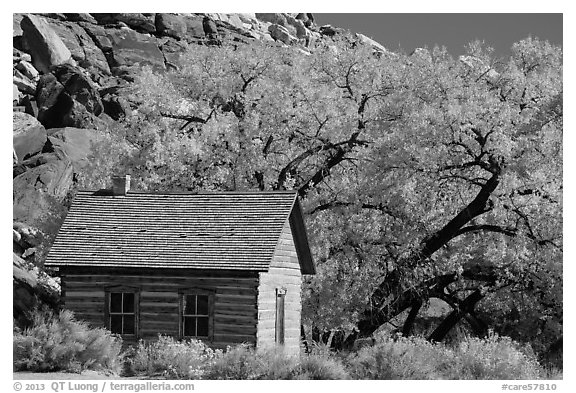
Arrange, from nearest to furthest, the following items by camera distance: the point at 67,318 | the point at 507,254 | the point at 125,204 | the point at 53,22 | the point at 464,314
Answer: the point at 67,318 → the point at 125,204 → the point at 507,254 → the point at 464,314 → the point at 53,22

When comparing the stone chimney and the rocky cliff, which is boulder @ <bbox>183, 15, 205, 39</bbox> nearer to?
the rocky cliff

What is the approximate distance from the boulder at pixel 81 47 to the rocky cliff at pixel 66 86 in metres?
0.12

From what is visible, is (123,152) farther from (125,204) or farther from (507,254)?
(507,254)

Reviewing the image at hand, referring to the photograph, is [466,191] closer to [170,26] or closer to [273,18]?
[170,26]

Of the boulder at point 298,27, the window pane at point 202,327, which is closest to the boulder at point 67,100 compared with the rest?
the window pane at point 202,327

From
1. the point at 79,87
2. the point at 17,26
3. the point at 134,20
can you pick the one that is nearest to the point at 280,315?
the point at 79,87

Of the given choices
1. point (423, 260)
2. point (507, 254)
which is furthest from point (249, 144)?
A: point (507, 254)

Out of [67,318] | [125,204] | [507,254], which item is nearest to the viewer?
[67,318]

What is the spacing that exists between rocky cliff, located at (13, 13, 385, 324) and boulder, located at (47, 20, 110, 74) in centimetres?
12

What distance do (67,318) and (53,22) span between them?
10837cm

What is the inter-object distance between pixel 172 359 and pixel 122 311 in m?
3.00

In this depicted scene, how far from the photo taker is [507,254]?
29.9m

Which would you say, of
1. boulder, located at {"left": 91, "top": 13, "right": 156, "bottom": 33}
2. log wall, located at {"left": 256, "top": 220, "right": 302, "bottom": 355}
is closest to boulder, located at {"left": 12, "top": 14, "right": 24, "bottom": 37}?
boulder, located at {"left": 91, "top": 13, "right": 156, "bottom": 33}

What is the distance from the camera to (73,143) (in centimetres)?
6456
